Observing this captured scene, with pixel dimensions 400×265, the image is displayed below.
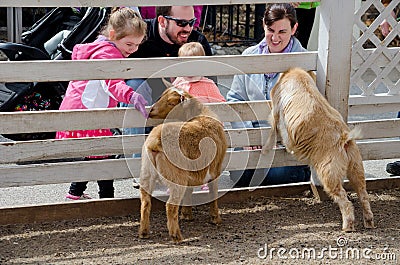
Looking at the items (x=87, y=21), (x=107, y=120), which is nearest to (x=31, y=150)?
(x=107, y=120)

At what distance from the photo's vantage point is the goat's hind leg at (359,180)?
432cm

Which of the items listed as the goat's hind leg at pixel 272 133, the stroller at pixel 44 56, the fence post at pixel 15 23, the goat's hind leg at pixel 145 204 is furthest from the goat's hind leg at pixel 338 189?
the fence post at pixel 15 23

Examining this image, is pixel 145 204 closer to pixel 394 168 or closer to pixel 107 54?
pixel 107 54

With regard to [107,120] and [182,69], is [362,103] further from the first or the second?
[107,120]

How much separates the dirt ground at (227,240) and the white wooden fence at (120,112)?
0.77 ft

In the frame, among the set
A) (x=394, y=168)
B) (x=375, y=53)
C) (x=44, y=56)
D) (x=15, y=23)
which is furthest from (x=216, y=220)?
(x=15, y=23)

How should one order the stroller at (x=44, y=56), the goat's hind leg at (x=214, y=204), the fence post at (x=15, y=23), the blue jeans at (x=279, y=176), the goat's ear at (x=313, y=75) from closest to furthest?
the goat's hind leg at (x=214, y=204) → the goat's ear at (x=313, y=75) → the blue jeans at (x=279, y=176) → the stroller at (x=44, y=56) → the fence post at (x=15, y=23)

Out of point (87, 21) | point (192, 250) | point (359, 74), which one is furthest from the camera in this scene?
point (87, 21)

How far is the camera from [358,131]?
14.0 ft

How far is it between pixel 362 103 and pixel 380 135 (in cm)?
28

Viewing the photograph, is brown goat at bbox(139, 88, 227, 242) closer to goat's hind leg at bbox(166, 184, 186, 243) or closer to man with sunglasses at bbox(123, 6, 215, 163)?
goat's hind leg at bbox(166, 184, 186, 243)

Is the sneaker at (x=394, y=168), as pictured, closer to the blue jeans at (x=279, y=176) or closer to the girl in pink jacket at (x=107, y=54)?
the blue jeans at (x=279, y=176)

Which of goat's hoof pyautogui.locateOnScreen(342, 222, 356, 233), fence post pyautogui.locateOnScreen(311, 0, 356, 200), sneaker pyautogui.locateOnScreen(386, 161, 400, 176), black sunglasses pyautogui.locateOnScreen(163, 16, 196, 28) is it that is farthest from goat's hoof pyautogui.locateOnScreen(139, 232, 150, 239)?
sneaker pyautogui.locateOnScreen(386, 161, 400, 176)

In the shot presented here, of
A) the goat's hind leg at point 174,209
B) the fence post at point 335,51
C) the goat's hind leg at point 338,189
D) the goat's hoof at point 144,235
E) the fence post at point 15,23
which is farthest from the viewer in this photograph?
the fence post at point 15,23
